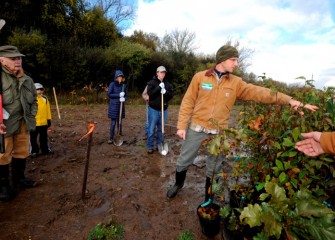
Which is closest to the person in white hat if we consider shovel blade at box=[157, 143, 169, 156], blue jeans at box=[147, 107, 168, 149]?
blue jeans at box=[147, 107, 168, 149]

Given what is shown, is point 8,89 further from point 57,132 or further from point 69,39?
point 69,39

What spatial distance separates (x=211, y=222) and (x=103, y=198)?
1.87 m

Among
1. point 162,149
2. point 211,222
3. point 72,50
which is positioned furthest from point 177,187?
point 72,50

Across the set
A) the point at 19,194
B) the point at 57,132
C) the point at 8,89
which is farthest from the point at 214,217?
the point at 57,132

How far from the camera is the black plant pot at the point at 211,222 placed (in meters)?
2.86

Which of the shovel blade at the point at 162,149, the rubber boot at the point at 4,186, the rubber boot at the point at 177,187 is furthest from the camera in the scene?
the shovel blade at the point at 162,149

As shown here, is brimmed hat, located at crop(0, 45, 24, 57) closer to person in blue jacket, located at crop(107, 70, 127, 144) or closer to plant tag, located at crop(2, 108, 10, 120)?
plant tag, located at crop(2, 108, 10, 120)

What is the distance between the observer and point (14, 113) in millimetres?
3648

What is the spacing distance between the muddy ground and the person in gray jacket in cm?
42

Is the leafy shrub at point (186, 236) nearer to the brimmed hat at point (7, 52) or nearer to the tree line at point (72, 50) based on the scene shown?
the brimmed hat at point (7, 52)

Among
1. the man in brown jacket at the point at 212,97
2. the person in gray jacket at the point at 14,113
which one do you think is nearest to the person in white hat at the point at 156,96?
the man in brown jacket at the point at 212,97

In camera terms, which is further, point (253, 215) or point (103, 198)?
point (103, 198)

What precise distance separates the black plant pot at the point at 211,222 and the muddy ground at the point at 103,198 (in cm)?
11

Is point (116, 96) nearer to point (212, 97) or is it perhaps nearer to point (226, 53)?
point (212, 97)
